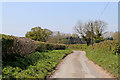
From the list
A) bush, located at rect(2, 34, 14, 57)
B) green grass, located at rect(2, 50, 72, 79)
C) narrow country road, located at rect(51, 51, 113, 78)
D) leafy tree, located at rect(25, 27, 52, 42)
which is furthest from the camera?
leafy tree, located at rect(25, 27, 52, 42)

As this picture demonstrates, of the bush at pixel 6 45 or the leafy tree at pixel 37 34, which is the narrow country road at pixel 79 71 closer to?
the bush at pixel 6 45

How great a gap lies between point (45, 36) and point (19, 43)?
4958 centimetres

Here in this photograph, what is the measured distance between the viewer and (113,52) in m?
16.6

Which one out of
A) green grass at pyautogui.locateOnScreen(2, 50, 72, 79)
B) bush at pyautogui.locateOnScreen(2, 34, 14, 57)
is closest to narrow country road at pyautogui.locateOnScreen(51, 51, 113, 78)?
green grass at pyautogui.locateOnScreen(2, 50, 72, 79)

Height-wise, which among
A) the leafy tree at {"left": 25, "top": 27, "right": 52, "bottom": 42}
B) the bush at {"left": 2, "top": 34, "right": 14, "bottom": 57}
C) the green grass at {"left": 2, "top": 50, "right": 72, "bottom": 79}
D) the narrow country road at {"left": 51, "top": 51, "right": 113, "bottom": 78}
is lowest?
the narrow country road at {"left": 51, "top": 51, "right": 113, "bottom": 78}

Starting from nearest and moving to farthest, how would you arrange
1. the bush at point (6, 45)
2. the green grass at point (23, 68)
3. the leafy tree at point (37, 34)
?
the green grass at point (23, 68), the bush at point (6, 45), the leafy tree at point (37, 34)

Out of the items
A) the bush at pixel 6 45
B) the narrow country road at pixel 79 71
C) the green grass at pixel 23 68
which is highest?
the bush at pixel 6 45

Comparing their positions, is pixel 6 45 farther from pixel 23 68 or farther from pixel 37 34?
pixel 37 34

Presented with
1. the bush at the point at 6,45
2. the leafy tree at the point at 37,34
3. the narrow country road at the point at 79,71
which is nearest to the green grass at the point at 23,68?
the bush at the point at 6,45

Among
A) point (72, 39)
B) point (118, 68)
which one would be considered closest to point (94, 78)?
point (118, 68)

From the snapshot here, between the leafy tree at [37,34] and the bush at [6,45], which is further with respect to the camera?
the leafy tree at [37,34]

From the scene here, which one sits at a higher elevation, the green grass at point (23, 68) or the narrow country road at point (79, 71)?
the green grass at point (23, 68)

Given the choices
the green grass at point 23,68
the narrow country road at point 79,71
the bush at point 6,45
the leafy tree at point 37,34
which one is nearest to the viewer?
the green grass at point 23,68

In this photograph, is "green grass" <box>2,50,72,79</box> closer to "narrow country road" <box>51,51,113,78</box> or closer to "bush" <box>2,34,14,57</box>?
"bush" <box>2,34,14,57</box>
